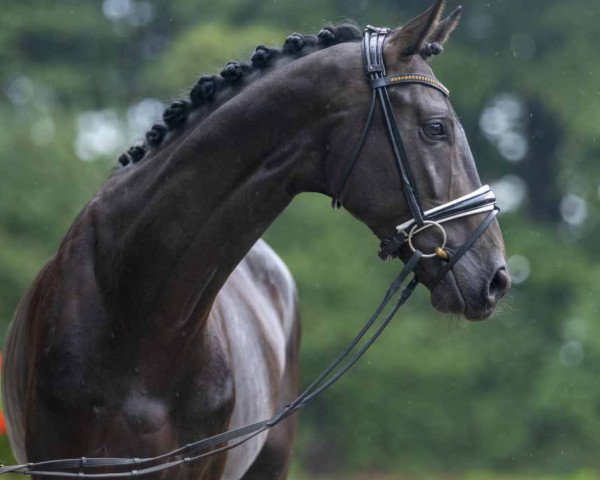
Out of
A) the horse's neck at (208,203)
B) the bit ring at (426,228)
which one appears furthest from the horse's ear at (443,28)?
the bit ring at (426,228)

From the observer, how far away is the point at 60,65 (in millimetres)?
20281

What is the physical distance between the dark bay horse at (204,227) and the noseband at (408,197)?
3 centimetres

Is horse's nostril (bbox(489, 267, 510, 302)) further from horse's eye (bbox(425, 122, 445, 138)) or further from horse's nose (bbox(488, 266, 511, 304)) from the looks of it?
horse's eye (bbox(425, 122, 445, 138))

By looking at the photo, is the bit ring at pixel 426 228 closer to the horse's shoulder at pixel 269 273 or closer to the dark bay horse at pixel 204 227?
the dark bay horse at pixel 204 227

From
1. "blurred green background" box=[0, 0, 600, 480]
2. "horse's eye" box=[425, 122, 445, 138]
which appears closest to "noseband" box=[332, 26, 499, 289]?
"horse's eye" box=[425, 122, 445, 138]

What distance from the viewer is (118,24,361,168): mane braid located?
429 cm

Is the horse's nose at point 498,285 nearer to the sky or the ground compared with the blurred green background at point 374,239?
nearer to the ground

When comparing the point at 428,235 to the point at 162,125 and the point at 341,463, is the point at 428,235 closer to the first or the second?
the point at 162,125

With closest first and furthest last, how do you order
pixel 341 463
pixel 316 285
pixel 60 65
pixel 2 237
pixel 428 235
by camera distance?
pixel 428 235, pixel 2 237, pixel 316 285, pixel 341 463, pixel 60 65

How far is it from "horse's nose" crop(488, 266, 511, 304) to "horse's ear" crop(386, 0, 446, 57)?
781 mm

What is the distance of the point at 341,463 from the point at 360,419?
84 centimetres

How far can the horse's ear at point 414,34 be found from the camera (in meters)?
3.98

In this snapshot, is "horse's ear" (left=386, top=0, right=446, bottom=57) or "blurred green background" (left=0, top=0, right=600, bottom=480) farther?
"blurred green background" (left=0, top=0, right=600, bottom=480)

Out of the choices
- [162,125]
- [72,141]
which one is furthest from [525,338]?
[162,125]
